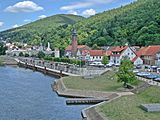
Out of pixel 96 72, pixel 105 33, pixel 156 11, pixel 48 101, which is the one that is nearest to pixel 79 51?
pixel 105 33

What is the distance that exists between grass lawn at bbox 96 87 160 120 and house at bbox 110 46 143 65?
52947 mm

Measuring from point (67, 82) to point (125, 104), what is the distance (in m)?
26.1

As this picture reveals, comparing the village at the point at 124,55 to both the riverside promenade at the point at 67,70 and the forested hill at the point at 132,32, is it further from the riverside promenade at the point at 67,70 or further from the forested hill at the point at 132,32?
the riverside promenade at the point at 67,70

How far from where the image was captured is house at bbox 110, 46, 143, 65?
102938mm

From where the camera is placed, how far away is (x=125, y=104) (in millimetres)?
43594

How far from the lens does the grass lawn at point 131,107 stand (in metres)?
36.5

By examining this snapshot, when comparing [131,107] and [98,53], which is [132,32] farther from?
[131,107]

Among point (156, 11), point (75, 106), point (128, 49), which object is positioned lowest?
point (75, 106)

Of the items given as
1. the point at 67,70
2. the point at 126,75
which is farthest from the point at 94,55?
the point at 126,75

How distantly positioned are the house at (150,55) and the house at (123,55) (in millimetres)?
1548

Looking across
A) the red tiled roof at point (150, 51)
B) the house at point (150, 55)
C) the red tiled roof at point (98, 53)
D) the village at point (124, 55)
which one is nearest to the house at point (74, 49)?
the village at point (124, 55)

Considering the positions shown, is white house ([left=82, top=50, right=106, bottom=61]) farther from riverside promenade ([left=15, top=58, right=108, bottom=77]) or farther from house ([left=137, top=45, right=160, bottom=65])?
house ([left=137, top=45, right=160, bottom=65])

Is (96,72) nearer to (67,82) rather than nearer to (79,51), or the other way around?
(67,82)

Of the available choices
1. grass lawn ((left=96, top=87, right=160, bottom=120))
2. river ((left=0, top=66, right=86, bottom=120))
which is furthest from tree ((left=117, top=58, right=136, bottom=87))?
river ((left=0, top=66, right=86, bottom=120))
